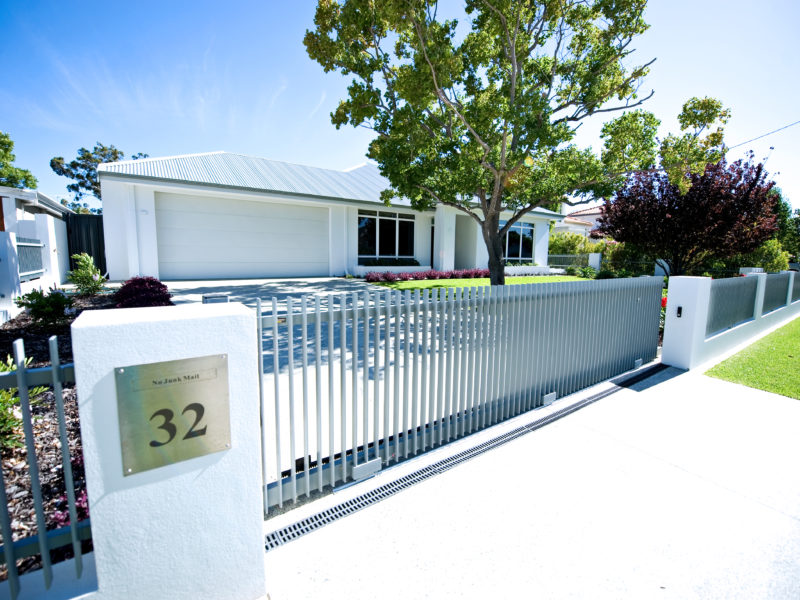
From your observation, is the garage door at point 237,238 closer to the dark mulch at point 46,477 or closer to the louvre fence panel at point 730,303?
the dark mulch at point 46,477

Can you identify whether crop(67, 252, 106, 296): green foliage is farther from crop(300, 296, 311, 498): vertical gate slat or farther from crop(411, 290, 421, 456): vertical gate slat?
crop(411, 290, 421, 456): vertical gate slat

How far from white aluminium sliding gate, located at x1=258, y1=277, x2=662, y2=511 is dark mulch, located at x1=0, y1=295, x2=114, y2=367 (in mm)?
2912

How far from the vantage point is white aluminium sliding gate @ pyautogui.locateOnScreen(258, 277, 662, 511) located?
9.86ft

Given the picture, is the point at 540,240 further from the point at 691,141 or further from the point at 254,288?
the point at 254,288

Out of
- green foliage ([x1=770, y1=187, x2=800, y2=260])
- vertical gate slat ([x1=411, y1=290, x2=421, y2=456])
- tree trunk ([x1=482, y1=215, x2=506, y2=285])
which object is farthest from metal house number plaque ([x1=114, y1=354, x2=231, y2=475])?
green foliage ([x1=770, y1=187, x2=800, y2=260])

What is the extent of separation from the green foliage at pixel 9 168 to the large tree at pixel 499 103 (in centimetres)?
3237

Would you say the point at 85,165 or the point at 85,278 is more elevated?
the point at 85,165

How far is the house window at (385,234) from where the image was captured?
65.1 feet

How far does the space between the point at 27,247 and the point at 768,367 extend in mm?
16529

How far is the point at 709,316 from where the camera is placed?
702 cm

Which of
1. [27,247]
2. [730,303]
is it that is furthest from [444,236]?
[27,247]

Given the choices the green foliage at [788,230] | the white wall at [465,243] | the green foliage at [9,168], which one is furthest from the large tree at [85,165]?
the green foliage at [788,230]

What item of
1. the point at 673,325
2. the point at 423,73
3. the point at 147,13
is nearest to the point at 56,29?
the point at 147,13

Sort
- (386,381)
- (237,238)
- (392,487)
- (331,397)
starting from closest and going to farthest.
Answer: (331,397) < (392,487) < (386,381) < (237,238)
